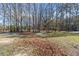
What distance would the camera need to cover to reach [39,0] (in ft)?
8.70

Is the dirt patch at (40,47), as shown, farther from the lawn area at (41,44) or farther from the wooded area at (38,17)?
the wooded area at (38,17)

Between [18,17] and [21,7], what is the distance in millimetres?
92

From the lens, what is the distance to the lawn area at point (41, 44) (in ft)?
8.64

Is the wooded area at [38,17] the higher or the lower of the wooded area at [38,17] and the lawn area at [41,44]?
the higher

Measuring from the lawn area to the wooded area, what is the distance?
0.18ft

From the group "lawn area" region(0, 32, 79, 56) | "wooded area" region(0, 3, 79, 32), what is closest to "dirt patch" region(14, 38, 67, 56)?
"lawn area" region(0, 32, 79, 56)

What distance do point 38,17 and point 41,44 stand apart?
0.79ft

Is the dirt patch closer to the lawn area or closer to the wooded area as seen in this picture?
the lawn area

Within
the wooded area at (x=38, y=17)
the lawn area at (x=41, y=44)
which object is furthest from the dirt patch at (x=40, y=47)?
the wooded area at (x=38, y=17)

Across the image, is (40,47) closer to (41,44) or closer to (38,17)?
(41,44)

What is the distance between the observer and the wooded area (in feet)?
8.69

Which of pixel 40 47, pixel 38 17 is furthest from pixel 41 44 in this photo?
pixel 38 17

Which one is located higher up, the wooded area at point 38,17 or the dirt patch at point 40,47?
the wooded area at point 38,17

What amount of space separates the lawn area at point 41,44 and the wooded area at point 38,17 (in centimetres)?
5
